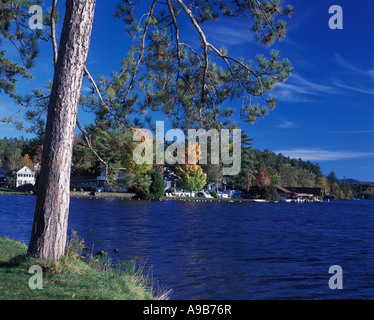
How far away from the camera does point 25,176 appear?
8975 cm

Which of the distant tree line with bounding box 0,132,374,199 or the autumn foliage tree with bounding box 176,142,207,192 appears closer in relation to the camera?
the distant tree line with bounding box 0,132,374,199

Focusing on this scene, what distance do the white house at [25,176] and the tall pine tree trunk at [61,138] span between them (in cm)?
8914

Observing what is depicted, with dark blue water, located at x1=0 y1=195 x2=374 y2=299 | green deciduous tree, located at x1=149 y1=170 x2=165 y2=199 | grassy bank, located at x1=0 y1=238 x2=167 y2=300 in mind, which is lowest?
dark blue water, located at x1=0 y1=195 x2=374 y2=299

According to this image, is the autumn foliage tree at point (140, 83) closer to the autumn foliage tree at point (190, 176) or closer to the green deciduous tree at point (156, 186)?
the green deciduous tree at point (156, 186)

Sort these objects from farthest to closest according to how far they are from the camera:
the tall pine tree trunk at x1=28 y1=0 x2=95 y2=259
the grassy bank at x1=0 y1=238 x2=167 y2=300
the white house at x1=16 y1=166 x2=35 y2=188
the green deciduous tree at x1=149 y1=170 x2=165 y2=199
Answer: the white house at x1=16 y1=166 x2=35 y2=188 → the green deciduous tree at x1=149 y1=170 x2=165 y2=199 → the tall pine tree trunk at x1=28 y1=0 x2=95 y2=259 → the grassy bank at x1=0 y1=238 x2=167 y2=300

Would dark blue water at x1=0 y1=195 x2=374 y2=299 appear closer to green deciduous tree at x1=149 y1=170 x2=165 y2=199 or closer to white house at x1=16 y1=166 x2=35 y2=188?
green deciduous tree at x1=149 y1=170 x2=165 y2=199

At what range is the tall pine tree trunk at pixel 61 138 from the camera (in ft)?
22.0

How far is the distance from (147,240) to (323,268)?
28.0 ft

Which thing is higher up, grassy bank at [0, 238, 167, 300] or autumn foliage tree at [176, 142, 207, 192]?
autumn foliage tree at [176, 142, 207, 192]

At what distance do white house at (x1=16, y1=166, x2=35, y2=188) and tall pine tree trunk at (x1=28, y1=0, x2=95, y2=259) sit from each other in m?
89.1

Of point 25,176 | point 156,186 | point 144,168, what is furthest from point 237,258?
point 25,176

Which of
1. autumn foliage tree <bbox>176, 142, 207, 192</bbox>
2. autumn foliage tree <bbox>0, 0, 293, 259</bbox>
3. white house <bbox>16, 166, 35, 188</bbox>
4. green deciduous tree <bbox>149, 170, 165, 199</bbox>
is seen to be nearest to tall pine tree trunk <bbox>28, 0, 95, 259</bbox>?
autumn foliage tree <bbox>0, 0, 293, 259</bbox>

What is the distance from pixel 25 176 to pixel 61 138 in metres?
91.0

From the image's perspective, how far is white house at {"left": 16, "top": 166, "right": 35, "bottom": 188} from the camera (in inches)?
3504
